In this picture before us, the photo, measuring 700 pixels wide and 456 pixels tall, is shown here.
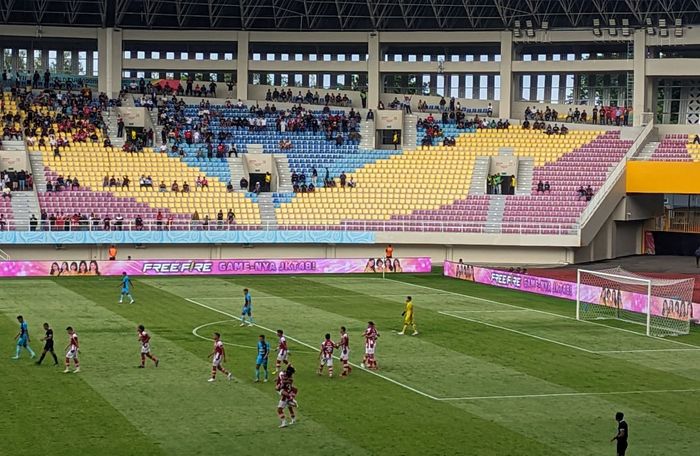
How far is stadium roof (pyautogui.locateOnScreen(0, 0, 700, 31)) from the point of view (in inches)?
3248

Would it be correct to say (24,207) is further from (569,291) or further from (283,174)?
(569,291)

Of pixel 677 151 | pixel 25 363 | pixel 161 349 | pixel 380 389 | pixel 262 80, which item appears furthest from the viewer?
pixel 262 80

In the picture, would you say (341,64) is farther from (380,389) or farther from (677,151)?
(380,389)

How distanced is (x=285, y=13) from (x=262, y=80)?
948 centimetres

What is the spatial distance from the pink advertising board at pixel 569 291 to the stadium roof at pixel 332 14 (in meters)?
24.2

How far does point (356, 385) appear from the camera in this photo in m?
34.0

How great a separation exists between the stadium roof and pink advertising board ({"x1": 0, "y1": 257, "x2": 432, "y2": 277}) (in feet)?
77.3

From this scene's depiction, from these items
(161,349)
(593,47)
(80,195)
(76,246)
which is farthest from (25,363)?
(593,47)

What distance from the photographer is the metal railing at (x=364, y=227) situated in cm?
6944

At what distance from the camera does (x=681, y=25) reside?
8012 centimetres

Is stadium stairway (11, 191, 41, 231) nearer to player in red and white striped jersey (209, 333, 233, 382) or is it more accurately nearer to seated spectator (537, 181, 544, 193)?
seated spectator (537, 181, 544, 193)

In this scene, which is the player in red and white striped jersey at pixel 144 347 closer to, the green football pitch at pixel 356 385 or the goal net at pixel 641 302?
the green football pitch at pixel 356 385

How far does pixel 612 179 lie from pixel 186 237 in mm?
25728

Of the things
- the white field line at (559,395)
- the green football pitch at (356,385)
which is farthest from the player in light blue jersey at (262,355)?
the white field line at (559,395)
